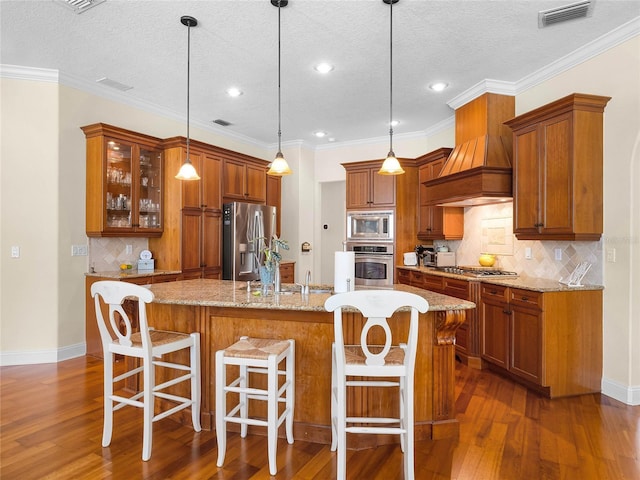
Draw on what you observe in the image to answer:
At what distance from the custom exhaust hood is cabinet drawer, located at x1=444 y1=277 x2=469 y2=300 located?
0.89m

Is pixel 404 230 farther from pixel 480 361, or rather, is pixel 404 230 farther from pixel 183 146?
pixel 183 146

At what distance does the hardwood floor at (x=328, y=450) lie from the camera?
217 cm

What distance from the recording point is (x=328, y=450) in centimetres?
241

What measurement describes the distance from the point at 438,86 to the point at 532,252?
205 cm

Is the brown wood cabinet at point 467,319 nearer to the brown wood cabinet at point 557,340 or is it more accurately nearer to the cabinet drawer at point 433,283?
the cabinet drawer at point 433,283

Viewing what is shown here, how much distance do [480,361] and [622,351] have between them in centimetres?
118

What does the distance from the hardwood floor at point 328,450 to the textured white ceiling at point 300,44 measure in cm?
298

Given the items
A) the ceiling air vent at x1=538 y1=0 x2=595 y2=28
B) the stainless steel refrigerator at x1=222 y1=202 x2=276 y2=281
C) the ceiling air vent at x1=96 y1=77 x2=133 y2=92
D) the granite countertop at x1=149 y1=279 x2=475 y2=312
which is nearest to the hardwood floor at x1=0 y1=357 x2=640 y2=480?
the granite countertop at x1=149 y1=279 x2=475 y2=312

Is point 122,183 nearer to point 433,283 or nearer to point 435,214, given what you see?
point 433,283

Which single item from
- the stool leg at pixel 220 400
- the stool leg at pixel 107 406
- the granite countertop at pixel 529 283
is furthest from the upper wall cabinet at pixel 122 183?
the granite countertop at pixel 529 283

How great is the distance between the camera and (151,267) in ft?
15.9

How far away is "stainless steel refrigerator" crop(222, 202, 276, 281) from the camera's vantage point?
5363 millimetres

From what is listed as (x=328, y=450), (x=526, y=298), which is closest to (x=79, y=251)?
(x=328, y=450)

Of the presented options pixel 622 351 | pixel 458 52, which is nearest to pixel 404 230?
pixel 458 52
